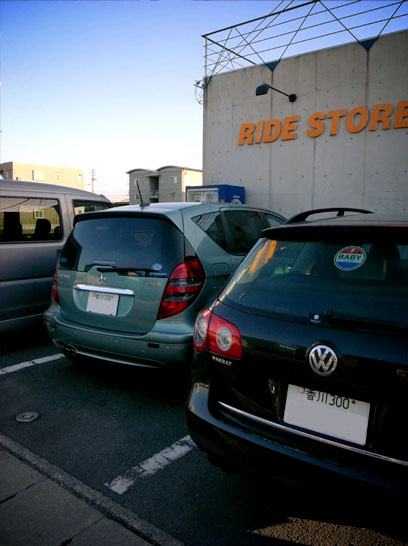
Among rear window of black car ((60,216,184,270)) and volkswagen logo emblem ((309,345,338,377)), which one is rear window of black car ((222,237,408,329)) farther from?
rear window of black car ((60,216,184,270))

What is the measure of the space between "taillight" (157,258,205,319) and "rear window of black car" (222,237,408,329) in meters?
1.08

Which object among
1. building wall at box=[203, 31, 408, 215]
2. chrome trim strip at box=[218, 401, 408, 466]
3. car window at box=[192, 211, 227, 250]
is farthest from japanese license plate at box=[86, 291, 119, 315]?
building wall at box=[203, 31, 408, 215]

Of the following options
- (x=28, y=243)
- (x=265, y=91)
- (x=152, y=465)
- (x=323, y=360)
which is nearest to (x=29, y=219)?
(x=28, y=243)

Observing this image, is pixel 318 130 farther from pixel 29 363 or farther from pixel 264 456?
pixel 264 456

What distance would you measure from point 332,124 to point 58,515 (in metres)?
11.5

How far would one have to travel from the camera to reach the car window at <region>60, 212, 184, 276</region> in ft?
11.3

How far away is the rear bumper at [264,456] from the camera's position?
1.62 meters

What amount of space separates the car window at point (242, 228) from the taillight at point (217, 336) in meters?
1.82

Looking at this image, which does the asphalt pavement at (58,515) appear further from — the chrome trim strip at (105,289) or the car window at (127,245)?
the car window at (127,245)

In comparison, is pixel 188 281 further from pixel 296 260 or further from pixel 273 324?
pixel 273 324

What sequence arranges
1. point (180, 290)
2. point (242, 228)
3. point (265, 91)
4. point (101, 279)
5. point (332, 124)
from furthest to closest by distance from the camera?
point (265, 91) < point (332, 124) < point (242, 228) < point (101, 279) < point (180, 290)

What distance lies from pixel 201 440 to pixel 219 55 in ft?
45.2

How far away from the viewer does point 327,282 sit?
2.03m

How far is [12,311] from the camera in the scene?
4.91 metres
